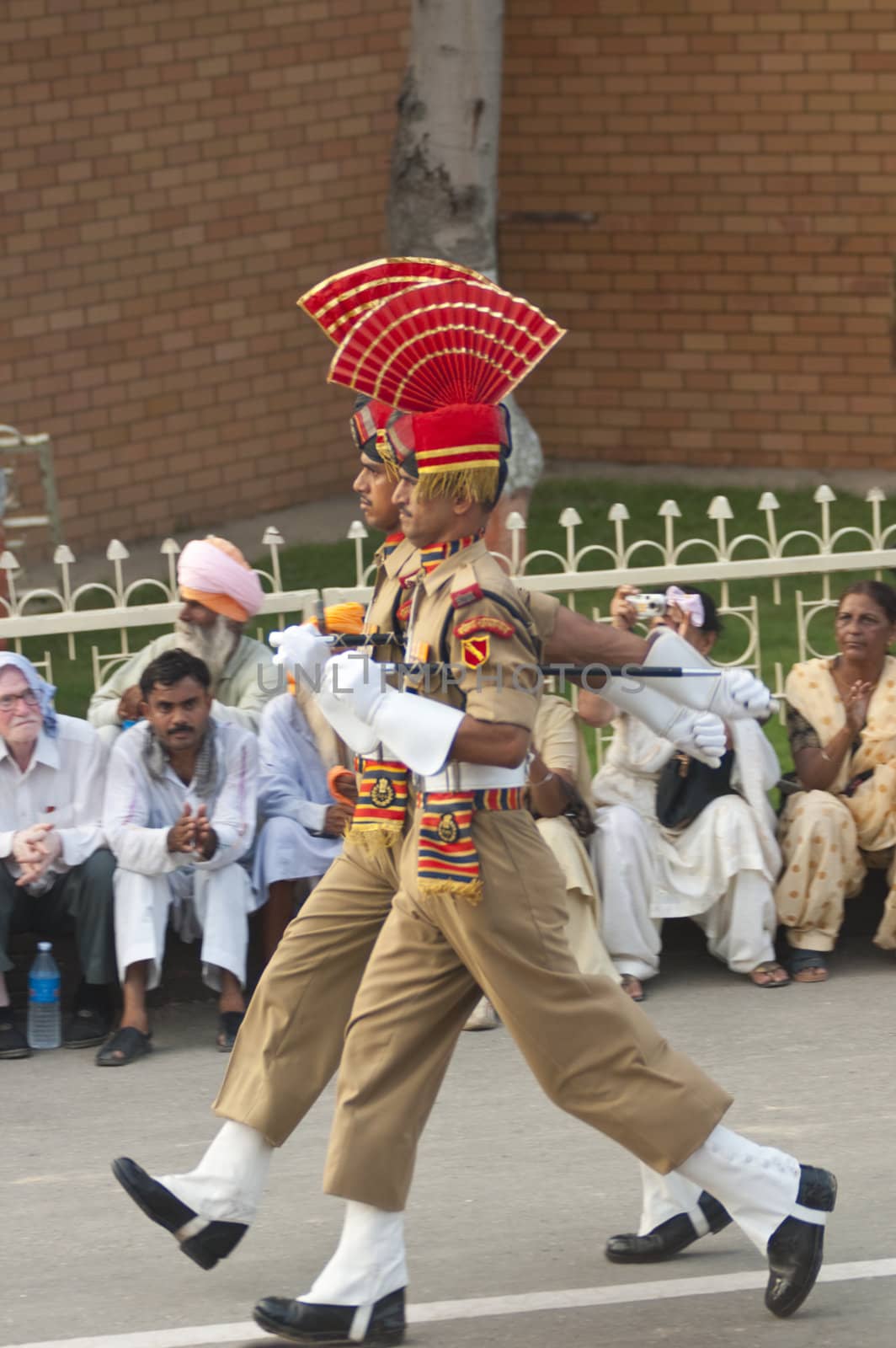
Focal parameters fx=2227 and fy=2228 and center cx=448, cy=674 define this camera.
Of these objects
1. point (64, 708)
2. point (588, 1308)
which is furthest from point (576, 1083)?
point (64, 708)

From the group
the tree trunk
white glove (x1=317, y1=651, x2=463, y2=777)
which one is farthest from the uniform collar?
the tree trunk

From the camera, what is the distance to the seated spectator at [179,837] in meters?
6.36

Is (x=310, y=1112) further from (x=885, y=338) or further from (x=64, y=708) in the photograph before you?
(x=885, y=338)

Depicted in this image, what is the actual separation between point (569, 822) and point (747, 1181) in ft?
7.50

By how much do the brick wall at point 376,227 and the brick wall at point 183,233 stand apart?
0.05 ft

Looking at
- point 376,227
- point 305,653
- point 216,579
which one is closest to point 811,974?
point 216,579

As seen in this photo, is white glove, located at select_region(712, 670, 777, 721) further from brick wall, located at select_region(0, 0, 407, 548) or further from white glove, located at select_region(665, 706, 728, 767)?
brick wall, located at select_region(0, 0, 407, 548)

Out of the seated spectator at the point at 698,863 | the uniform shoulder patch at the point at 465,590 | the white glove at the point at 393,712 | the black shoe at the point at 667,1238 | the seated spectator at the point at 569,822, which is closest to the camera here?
the white glove at the point at 393,712

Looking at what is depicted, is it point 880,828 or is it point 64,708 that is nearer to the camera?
point 880,828

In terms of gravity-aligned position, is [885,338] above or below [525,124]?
below

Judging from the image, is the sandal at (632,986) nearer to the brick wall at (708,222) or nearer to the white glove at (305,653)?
the white glove at (305,653)

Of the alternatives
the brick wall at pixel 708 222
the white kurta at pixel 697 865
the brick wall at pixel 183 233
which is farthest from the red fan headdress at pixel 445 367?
the brick wall at pixel 708 222

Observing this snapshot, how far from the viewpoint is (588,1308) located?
→ 15.1ft

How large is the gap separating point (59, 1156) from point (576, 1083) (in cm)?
177
